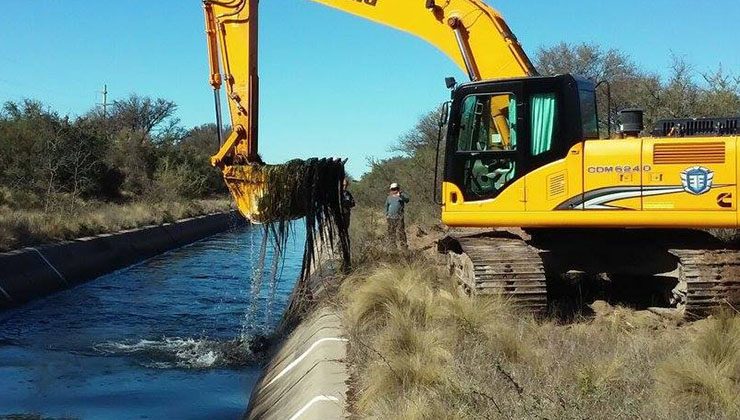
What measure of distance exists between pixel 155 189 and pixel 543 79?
37.8 metres

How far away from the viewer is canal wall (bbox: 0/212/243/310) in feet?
58.6

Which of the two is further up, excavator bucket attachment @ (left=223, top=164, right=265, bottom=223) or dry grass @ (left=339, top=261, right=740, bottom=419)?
excavator bucket attachment @ (left=223, top=164, right=265, bottom=223)

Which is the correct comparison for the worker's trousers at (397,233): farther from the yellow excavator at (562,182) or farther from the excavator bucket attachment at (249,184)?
the yellow excavator at (562,182)

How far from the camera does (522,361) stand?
698cm

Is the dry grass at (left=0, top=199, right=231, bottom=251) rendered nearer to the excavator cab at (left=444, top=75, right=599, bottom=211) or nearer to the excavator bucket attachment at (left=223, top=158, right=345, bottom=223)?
the excavator bucket attachment at (left=223, top=158, right=345, bottom=223)

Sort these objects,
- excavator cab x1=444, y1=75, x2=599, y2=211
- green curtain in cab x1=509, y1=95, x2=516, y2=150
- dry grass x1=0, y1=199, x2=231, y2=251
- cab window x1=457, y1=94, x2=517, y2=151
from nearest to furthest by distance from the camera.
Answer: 1. excavator cab x1=444, y1=75, x2=599, y2=211
2. green curtain in cab x1=509, y1=95, x2=516, y2=150
3. cab window x1=457, y1=94, x2=517, y2=151
4. dry grass x1=0, y1=199, x2=231, y2=251

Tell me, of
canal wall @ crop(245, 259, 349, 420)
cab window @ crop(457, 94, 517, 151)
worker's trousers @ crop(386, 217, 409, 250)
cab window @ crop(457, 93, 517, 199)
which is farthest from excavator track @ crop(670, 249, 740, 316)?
worker's trousers @ crop(386, 217, 409, 250)

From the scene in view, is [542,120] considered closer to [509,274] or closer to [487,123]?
[487,123]

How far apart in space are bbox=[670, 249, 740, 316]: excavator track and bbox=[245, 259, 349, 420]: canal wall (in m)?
4.06

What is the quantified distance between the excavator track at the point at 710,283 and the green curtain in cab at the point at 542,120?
2193 millimetres

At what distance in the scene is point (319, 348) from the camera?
354 inches

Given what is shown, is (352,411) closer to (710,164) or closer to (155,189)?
(710,164)

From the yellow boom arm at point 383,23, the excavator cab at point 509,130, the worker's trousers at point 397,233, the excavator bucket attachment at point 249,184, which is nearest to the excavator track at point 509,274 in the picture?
the excavator cab at point 509,130

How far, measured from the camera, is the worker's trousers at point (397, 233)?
15748mm
